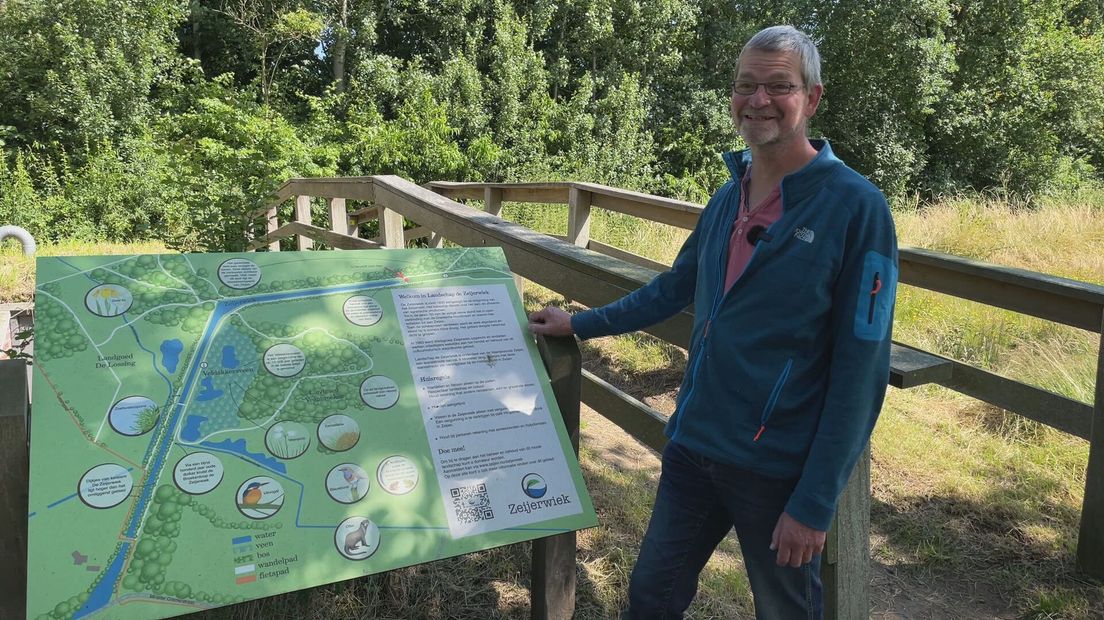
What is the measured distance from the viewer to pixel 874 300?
4.28 feet

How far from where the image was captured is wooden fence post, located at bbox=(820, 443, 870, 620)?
57.2 inches

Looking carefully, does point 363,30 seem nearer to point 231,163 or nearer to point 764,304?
point 231,163

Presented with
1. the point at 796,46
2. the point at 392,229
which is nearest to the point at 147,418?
the point at 796,46

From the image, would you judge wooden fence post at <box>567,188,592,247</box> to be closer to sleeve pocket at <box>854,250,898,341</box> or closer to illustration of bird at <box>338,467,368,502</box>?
illustration of bird at <box>338,467,368,502</box>

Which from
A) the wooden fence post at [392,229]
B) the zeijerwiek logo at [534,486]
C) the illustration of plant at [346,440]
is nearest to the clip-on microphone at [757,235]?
the zeijerwiek logo at [534,486]

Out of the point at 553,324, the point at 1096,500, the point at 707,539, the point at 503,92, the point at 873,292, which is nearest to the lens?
the point at 873,292

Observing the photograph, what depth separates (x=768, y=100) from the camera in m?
1.46

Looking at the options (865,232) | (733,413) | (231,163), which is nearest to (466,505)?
(733,413)

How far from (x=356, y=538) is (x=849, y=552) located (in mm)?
990

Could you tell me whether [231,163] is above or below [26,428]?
below

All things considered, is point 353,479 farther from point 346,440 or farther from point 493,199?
point 493,199

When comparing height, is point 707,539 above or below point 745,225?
below

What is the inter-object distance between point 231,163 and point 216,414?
4357 mm

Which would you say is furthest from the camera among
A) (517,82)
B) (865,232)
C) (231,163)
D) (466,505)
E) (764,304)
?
(517,82)
